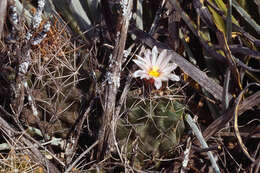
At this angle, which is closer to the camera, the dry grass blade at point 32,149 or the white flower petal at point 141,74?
the white flower petal at point 141,74

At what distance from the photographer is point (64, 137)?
1.14m

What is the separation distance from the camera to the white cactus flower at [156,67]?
98 centimetres

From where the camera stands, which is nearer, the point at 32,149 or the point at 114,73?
the point at 114,73

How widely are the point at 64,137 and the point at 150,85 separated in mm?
399

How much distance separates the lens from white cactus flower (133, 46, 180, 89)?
3.20ft

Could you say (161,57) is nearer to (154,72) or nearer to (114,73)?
(154,72)

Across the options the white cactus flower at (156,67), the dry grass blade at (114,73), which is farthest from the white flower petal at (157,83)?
the dry grass blade at (114,73)

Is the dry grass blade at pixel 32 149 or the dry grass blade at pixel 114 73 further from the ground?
the dry grass blade at pixel 114 73

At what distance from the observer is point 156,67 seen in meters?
1.03

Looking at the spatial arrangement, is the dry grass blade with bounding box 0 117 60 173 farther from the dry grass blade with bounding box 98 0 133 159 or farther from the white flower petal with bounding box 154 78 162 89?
the white flower petal with bounding box 154 78 162 89

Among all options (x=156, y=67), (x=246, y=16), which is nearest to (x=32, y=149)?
(x=156, y=67)

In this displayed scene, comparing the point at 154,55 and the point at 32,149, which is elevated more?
the point at 154,55

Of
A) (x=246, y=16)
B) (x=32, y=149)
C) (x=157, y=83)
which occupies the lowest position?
(x=32, y=149)

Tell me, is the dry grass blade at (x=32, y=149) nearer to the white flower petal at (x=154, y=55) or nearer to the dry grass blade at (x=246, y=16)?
the white flower petal at (x=154, y=55)
